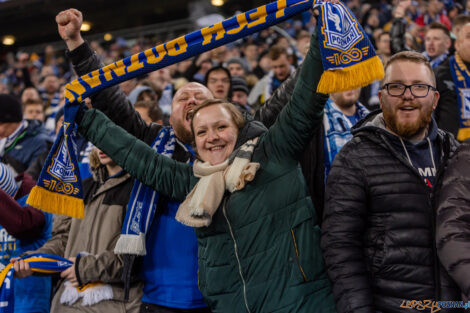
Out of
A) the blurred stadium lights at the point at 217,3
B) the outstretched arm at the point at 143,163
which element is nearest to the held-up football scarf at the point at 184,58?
the outstretched arm at the point at 143,163

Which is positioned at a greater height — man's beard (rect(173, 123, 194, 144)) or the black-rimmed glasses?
man's beard (rect(173, 123, 194, 144))

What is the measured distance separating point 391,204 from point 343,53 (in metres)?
0.64

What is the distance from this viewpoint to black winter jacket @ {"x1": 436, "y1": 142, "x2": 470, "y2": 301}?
5.75 feet

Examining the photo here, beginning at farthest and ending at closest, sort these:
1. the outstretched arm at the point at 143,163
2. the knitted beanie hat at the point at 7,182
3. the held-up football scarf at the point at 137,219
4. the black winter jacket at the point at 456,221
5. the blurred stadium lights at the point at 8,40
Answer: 1. the blurred stadium lights at the point at 8,40
2. the knitted beanie hat at the point at 7,182
3. the held-up football scarf at the point at 137,219
4. the outstretched arm at the point at 143,163
5. the black winter jacket at the point at 456,221

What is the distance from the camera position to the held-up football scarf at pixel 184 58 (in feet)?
6.97

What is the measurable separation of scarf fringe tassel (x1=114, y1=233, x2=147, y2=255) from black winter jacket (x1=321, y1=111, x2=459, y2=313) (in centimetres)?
102

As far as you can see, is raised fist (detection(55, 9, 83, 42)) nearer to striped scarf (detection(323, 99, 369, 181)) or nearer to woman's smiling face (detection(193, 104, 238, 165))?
woman's smiling face (detection(193, 104, 238, 165))

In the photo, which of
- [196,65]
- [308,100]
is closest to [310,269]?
[308,100]

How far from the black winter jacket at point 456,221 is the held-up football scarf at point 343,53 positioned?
1.64 ft

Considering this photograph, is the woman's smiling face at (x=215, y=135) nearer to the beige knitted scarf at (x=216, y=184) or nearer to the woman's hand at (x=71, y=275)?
the beige knitted scarf at (x=216, y=184)

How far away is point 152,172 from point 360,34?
1.18 m

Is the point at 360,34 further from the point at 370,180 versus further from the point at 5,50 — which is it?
the point at 5,50

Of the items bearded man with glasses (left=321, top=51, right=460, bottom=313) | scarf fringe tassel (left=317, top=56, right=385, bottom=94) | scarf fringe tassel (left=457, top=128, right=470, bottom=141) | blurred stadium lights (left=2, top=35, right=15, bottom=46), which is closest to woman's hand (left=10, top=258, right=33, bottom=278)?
bearded man with glasses (left=321, top=51, right=460, bottom=313)

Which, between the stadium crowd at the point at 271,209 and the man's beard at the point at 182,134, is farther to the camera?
the man's beard at the point at 182,134
